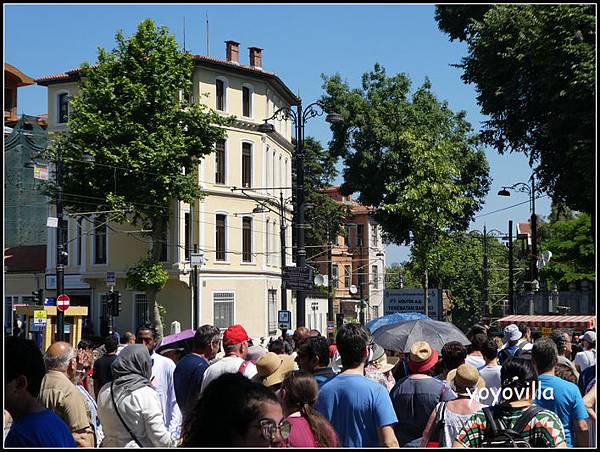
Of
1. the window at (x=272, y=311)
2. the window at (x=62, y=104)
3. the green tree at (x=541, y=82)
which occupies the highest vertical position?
the window at (x=62, y=104)

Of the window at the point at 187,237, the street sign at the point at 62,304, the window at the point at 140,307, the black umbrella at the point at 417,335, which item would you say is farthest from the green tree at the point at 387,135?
the black umbrella at the point at 417,335

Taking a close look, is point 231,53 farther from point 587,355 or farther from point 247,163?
point 587,355

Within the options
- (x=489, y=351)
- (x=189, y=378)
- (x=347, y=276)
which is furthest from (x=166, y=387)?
(x=347, y=276)

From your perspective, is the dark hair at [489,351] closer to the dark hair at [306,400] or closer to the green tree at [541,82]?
the dark hair at [306,400]

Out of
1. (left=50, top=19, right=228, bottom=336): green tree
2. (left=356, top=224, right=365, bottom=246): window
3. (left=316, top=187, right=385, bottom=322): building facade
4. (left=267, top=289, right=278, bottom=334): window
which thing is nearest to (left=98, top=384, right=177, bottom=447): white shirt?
(left=50, top=19, right=228, bottom=336): green tree

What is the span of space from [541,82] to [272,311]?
107 ft

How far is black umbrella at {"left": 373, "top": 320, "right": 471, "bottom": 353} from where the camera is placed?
12125 mm

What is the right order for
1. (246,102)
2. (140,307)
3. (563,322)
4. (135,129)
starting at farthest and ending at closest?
Answer: (246,102) < (140,307) < (135,129) < (563,322)

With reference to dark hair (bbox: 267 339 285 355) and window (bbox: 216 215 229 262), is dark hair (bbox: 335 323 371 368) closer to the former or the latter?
dark hair (bbox: 267 339 285 355)

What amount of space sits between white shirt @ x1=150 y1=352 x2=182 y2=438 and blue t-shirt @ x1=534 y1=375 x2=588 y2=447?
11.2ft

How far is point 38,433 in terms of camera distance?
440 centimetres

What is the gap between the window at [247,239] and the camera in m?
53.0

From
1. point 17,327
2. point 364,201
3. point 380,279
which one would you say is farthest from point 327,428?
point 380,279

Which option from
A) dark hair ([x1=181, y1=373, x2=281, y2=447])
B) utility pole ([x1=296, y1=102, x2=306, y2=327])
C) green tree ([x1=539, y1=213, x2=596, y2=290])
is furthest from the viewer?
green tree ([x1=539, y1=213, x2=596, y2=290])
